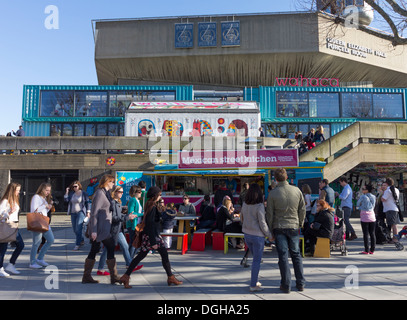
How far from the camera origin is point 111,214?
19.8ft

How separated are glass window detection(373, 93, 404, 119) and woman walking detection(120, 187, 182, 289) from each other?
26.4m

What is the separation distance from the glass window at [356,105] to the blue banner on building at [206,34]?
1214cm

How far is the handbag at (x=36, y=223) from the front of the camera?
270 inches

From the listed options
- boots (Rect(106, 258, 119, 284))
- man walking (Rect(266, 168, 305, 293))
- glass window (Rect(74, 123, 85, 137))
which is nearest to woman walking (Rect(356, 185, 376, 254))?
man walking (Rect(266, 168, 305, 293))

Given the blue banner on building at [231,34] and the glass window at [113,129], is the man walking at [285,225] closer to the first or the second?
the glass window at [113,129]

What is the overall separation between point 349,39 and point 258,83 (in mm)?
8967

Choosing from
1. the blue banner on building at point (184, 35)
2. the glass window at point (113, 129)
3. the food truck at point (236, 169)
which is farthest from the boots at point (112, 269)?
the blue banner on building at point (184, 35)

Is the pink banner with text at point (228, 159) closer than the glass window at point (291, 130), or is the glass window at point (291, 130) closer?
the pink banner with text at point (228, 159)

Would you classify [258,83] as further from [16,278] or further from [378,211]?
[16,278]

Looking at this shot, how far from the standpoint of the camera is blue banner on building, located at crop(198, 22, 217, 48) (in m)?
31.4

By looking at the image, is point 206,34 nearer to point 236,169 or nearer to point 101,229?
point 236,169

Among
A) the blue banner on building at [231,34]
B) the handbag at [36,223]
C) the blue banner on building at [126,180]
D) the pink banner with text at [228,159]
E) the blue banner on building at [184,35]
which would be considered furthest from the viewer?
the blue banner on building at [184,35]

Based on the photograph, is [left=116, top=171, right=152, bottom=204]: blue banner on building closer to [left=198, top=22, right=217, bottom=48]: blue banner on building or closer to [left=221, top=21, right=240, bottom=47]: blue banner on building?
[left=198, top=22, right=217, bottom=48]: blue banner on building

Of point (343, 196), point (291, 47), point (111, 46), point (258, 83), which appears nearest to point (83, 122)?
point (111, 46)
